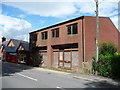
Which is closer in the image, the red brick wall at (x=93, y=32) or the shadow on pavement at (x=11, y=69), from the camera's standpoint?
the shadow on pavement at (x=11, y=69)

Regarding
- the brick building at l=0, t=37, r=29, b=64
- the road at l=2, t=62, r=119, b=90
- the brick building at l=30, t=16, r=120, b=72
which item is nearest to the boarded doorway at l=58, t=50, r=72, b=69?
the brick building at l=30, t=16, r=120, b=72

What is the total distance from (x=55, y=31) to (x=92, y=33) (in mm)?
7002

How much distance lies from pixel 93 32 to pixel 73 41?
108 inches

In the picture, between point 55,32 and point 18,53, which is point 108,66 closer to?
point 55,32

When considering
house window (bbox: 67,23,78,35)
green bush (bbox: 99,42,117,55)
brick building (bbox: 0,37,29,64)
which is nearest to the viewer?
green bush (bbox: 99,42,117,55)

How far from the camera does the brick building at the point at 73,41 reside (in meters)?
19.4

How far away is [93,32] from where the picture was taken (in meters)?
20.1

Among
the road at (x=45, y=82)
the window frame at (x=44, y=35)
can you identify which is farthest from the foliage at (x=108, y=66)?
the window frame at (x=44, y=35)

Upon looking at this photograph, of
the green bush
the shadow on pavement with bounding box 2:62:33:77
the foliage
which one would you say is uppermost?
the green bush

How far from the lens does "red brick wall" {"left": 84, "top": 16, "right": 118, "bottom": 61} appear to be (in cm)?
1938

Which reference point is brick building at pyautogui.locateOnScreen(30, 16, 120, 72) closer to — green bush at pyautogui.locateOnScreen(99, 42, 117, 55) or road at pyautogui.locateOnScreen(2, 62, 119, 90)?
green bush at pyautogui.locateOnScreen(99, 42, 117, 55)

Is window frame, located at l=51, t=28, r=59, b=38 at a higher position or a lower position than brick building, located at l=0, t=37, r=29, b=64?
higher

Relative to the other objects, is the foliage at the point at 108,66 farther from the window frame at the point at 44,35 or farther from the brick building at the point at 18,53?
the brick building at the point at 18,53

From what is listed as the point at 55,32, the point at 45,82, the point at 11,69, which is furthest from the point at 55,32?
the point at 45,82
